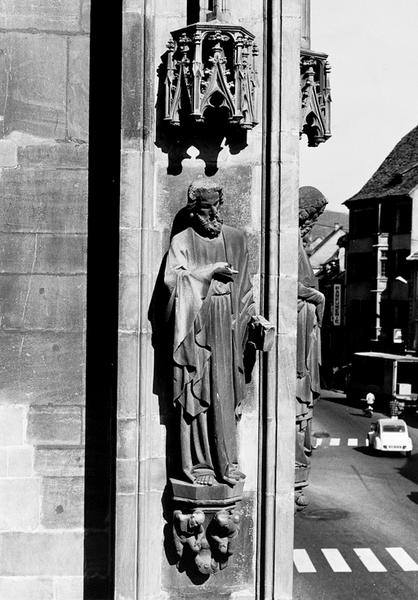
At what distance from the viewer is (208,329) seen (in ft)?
24.8

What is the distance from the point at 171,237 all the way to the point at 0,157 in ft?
4.47

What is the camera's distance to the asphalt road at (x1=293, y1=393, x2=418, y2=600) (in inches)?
1038

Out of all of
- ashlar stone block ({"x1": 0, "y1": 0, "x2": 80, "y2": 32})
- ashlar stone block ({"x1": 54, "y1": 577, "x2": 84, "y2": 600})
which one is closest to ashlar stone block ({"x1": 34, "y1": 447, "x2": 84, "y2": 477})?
ashlar stone block ({"x1": 54, "y1": 577, "x2": 84, "y2": 600})

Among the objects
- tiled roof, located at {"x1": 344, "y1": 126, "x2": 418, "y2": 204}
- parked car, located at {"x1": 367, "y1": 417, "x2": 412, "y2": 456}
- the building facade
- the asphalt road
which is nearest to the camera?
the asphalt road

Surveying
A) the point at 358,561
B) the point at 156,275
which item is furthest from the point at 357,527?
the point at 156,275

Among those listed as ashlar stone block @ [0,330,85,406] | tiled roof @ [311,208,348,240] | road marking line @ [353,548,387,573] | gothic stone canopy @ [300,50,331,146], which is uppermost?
tiled roof @ [311,208,348,240]

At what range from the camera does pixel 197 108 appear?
24.6 ft

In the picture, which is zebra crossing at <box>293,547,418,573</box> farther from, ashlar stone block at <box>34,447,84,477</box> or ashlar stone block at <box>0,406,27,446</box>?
ashlar stone block at <box>0,406,27,446</box>

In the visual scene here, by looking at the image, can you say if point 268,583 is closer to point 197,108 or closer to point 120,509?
point 120,509

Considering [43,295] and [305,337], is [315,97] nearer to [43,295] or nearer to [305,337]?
[305,337]

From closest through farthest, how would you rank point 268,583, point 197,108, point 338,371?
point 197,108
point 268,583
point 338,371

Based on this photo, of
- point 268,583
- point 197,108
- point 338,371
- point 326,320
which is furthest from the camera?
point 326,320

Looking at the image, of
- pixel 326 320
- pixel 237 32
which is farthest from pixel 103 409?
pixel 326 320

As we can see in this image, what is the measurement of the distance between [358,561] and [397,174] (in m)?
46.8
